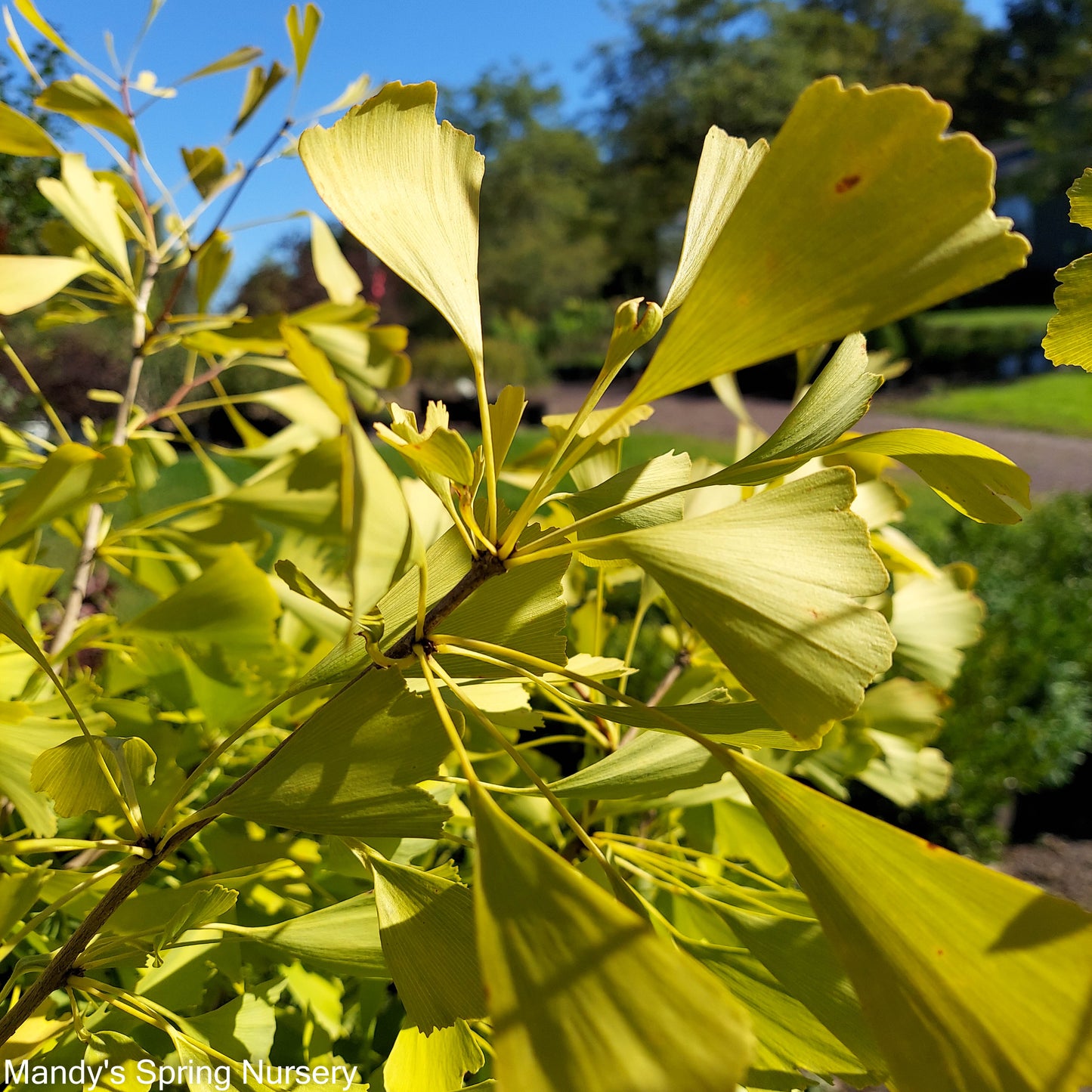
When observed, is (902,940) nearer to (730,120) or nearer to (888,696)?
(888,696)

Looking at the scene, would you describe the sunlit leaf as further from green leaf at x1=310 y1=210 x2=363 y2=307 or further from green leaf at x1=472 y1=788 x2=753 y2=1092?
green leaf at x1=310 y1=210 x2=363 y2=307

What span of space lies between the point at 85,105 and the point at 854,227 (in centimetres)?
71

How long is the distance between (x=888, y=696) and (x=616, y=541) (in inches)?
20.2

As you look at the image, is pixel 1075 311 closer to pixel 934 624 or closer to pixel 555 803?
pixel 555 803

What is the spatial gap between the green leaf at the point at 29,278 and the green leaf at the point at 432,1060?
49 cm

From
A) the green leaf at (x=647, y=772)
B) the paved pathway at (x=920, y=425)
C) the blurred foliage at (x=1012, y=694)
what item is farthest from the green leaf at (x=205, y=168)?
the paved pathway at (x=920, y=425)

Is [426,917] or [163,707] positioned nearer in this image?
[426,917]

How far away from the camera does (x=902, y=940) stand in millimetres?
262

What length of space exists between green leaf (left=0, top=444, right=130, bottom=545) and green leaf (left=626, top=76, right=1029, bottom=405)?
0.42 meters

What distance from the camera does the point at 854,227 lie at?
0.27 meters

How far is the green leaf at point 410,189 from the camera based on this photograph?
338 mm

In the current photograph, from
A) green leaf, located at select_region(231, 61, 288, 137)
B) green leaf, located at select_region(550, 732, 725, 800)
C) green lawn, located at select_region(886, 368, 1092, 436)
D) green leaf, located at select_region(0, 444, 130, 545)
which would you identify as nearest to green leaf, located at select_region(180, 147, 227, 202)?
green leaf, located at select_region(231, 61, 288, 137)

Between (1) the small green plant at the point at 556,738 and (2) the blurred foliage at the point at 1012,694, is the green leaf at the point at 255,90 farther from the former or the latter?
(2) the blurred foliage at the point at 1012,694

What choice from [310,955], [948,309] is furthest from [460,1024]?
[948,309]
